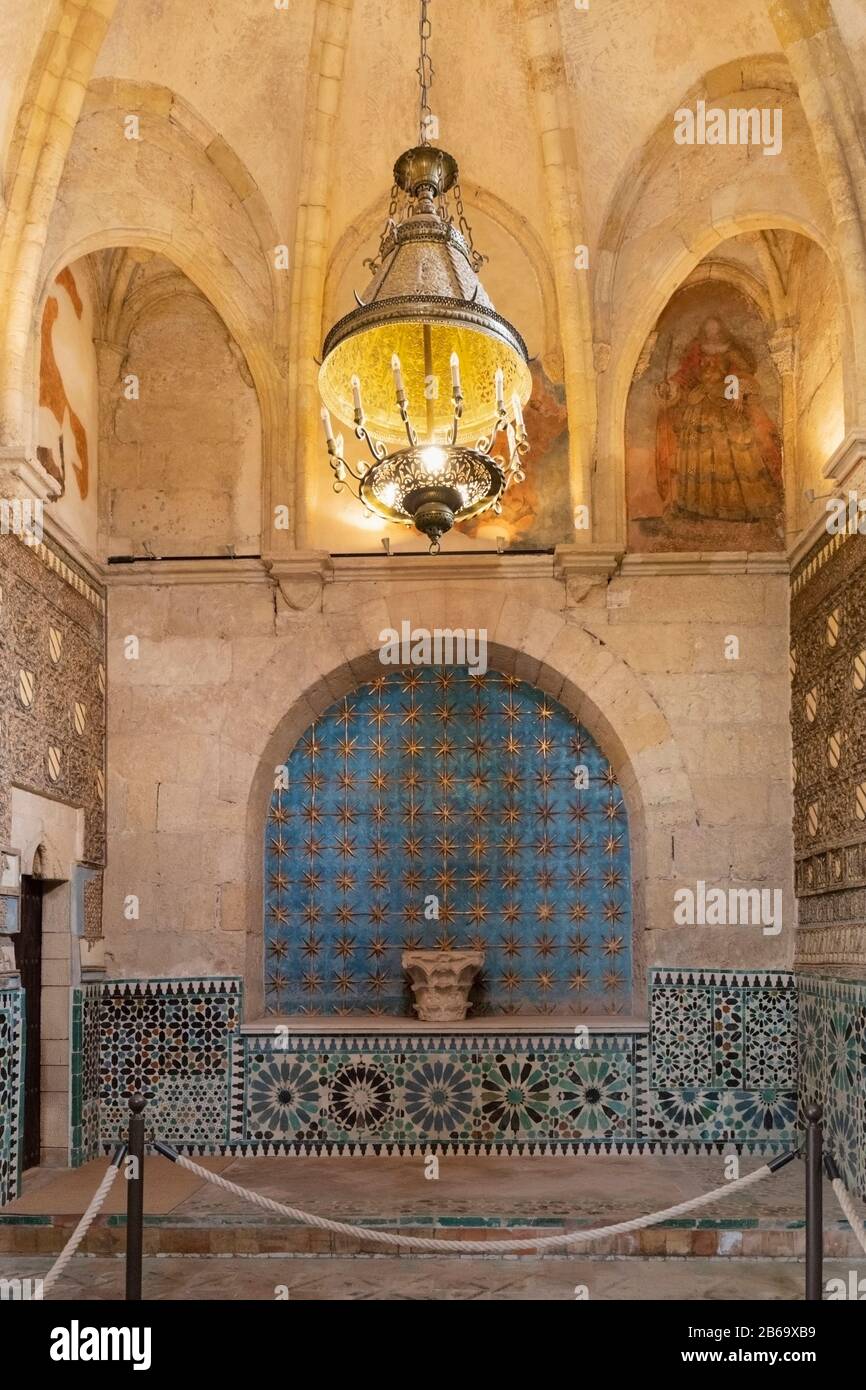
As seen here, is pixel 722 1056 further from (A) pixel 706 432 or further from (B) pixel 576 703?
(A) pixel 706 432

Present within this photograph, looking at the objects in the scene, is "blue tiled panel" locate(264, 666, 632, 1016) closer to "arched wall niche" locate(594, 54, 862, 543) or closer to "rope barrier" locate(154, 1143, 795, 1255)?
"arched wall niche" locate(594, 54, 862, 543)

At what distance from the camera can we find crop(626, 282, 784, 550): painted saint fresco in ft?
27.3

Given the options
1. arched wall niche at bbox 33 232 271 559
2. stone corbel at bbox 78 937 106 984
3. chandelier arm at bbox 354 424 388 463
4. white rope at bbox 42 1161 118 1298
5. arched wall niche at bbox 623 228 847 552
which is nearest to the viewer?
white rope at bbox 42 1161 118 1298

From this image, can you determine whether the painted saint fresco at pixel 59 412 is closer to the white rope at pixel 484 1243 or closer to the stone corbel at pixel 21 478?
the stone corbel at pixel 21 478

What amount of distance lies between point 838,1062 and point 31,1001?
429 cm

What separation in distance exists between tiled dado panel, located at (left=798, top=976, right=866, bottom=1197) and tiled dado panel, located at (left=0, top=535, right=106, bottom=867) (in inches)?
162

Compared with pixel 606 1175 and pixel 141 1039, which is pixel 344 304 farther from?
pixel 606 1175

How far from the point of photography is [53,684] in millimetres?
7227

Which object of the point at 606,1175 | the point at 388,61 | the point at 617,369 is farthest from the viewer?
the point at 617,369

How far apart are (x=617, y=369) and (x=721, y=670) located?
75.4 inches

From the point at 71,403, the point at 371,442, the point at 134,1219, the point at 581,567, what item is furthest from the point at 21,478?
the point at 134,1219

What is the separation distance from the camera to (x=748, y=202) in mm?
7348

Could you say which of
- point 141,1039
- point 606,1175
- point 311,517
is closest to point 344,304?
point 311,517

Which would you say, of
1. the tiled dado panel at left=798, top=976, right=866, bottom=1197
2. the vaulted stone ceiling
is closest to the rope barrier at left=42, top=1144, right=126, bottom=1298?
the vaulted stone ceiling
